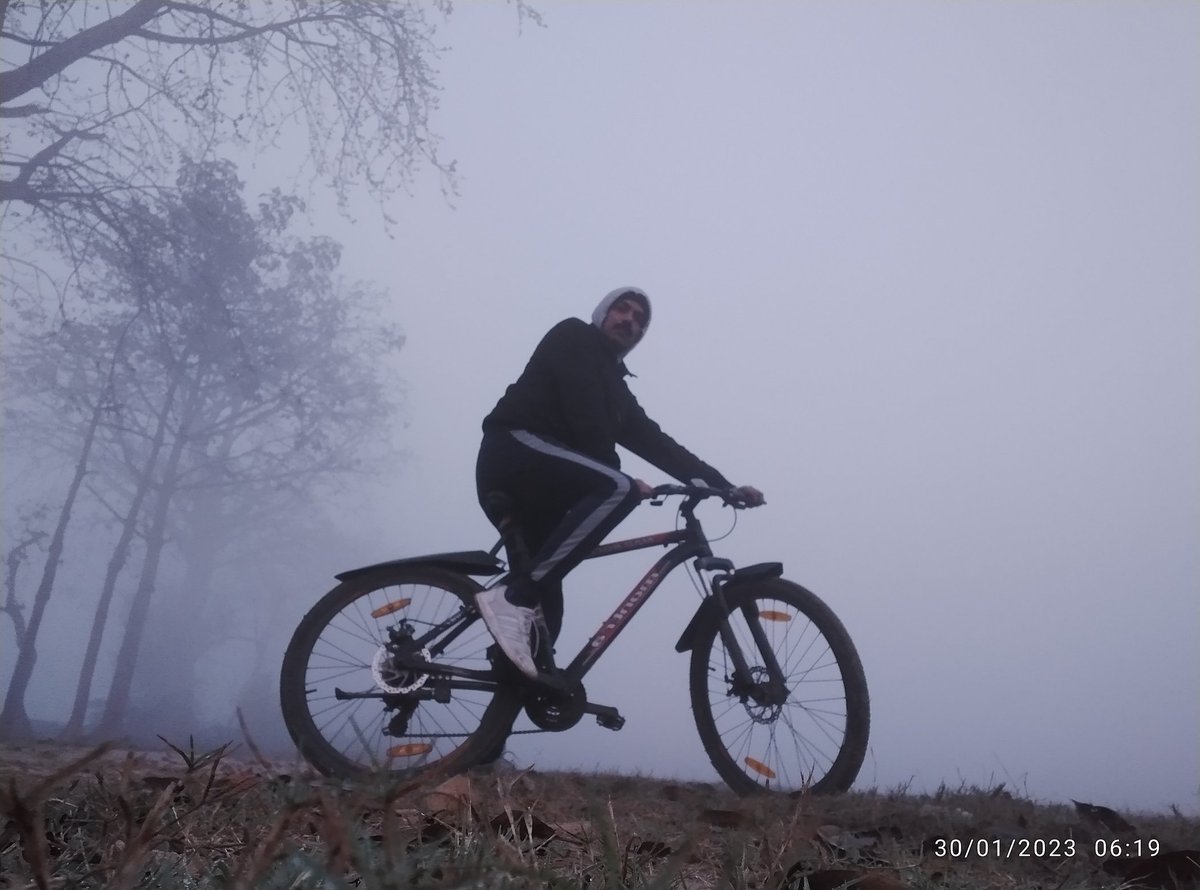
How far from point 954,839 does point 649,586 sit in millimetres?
1812

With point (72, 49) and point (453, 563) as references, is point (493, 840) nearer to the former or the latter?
point (453, 563)

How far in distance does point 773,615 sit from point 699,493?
0.56 metres

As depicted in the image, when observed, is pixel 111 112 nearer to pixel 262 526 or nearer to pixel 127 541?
pixel 127 541

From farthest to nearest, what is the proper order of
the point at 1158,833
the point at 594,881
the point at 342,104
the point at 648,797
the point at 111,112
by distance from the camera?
the point at 342,104
the point at 111,112
the point at 648,797
the point at 1158,833
the point at 594,881

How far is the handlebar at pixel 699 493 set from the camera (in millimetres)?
3688

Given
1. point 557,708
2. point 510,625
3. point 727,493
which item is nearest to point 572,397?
point 727,493

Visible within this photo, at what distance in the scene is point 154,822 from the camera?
0.66 metres

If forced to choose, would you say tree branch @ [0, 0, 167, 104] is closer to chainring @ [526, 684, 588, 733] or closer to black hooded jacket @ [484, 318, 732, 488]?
black hooded jacket @ [484, 318, 732, 488]

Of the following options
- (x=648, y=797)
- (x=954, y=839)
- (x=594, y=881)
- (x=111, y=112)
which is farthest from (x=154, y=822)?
(x=111, y=112)

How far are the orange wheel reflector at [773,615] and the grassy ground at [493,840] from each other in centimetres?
77

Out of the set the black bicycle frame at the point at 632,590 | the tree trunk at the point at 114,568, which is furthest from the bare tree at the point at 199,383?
the black bicycle frame at the point at 632,590

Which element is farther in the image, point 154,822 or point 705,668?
point 705,668

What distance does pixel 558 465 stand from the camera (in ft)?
11.6

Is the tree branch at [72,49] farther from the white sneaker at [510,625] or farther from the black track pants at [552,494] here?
the white sneaker at [510,625]
